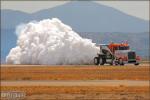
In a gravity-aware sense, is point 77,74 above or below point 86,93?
above

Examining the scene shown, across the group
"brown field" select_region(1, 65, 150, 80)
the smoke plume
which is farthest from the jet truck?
"brown field" select_region(1, 65, 150, 80)

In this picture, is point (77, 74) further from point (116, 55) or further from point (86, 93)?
point (116, 55)

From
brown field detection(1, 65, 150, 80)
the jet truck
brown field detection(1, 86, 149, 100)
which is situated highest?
the jet truck

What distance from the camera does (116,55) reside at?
106562mm

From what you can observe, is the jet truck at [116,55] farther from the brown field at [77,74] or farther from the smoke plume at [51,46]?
the brown field at [77,74]

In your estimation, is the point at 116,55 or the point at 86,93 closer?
the point at 86,93

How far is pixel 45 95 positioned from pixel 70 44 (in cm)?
7314

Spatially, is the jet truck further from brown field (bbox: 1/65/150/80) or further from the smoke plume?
brown field (bbox: 1/65/150/80)

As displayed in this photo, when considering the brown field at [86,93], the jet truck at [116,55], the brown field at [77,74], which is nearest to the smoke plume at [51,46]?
the jet truck at [116,55]

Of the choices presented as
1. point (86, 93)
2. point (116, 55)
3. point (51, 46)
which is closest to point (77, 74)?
point (86, 93)

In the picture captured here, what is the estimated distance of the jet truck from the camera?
349 ft

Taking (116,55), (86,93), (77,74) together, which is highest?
(116,55)

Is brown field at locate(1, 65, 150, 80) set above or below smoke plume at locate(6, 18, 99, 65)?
below

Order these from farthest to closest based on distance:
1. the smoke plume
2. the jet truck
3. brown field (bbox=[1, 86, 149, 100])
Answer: the smoke plume, the jet truck, brown field (bbox=[1, 86, 149, 100])
